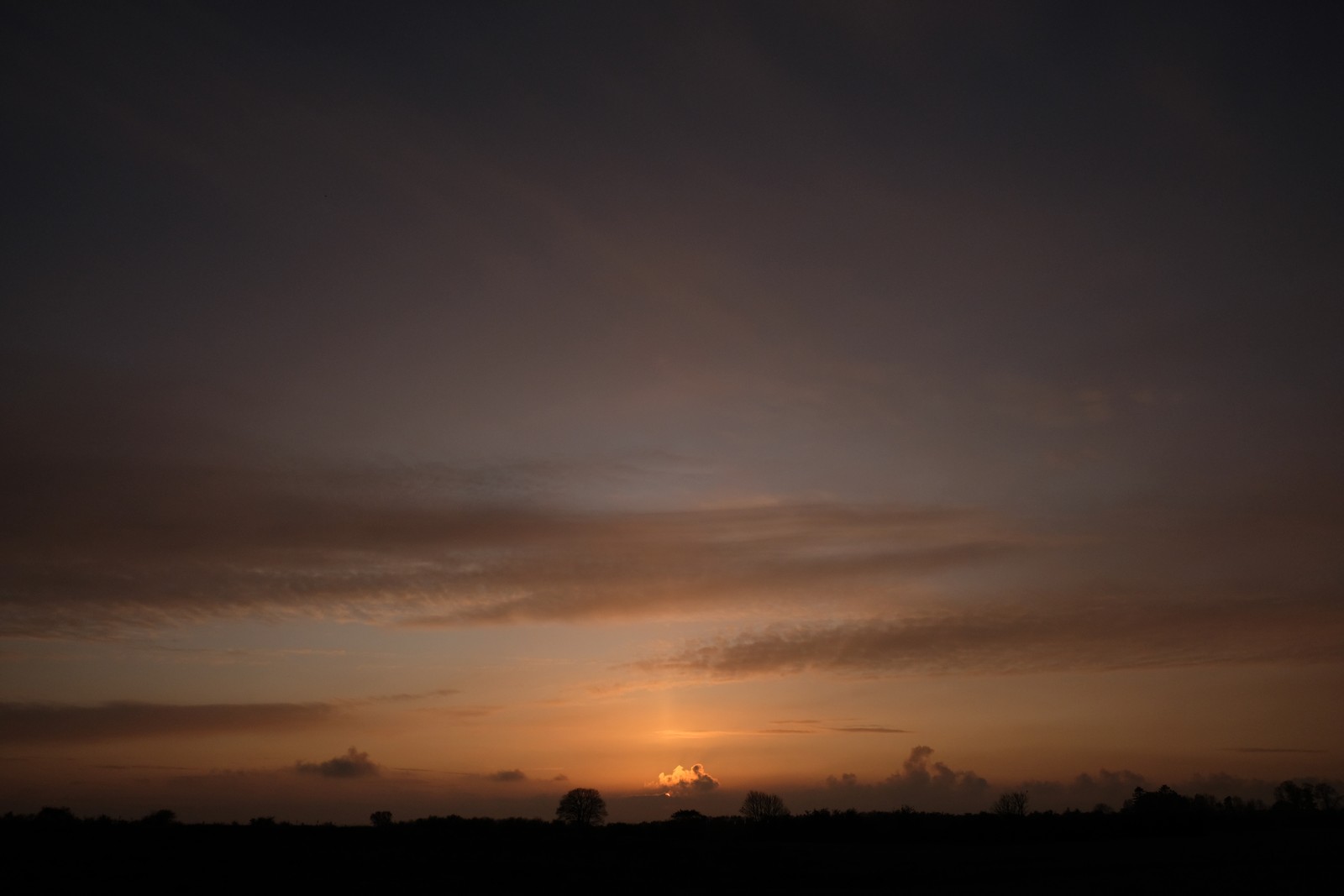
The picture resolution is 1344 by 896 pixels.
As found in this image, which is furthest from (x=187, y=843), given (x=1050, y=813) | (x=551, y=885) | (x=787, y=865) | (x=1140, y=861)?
(x=1050, y=813)

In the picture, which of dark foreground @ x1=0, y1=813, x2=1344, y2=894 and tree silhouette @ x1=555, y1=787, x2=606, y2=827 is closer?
dark foreground @ x1=0, y1=813, x2=1344, y2=894

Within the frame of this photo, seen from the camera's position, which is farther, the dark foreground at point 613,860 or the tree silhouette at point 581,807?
the tree silhouette at point 581,807

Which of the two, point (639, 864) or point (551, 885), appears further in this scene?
point (639, 864)

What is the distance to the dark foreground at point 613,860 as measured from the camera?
49.4 metres

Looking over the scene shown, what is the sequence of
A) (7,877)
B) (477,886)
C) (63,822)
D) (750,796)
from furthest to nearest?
(750,796), (63,822), (477,886), (7,877)

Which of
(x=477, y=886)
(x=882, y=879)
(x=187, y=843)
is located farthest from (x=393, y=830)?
(x=882, y=879)

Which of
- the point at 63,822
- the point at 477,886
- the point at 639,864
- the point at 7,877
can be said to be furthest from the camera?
the point at 63,822

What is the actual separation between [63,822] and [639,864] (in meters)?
50.0

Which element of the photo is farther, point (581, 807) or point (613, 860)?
point (581, 807)

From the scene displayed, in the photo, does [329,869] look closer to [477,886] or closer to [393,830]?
[477,886]

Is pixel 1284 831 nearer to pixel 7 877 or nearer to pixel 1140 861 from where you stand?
pixel 1140 861

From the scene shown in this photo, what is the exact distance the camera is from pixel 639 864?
59656 mm

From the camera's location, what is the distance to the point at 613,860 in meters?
62.4

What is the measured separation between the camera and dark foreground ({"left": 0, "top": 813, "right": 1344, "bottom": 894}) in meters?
49.4
